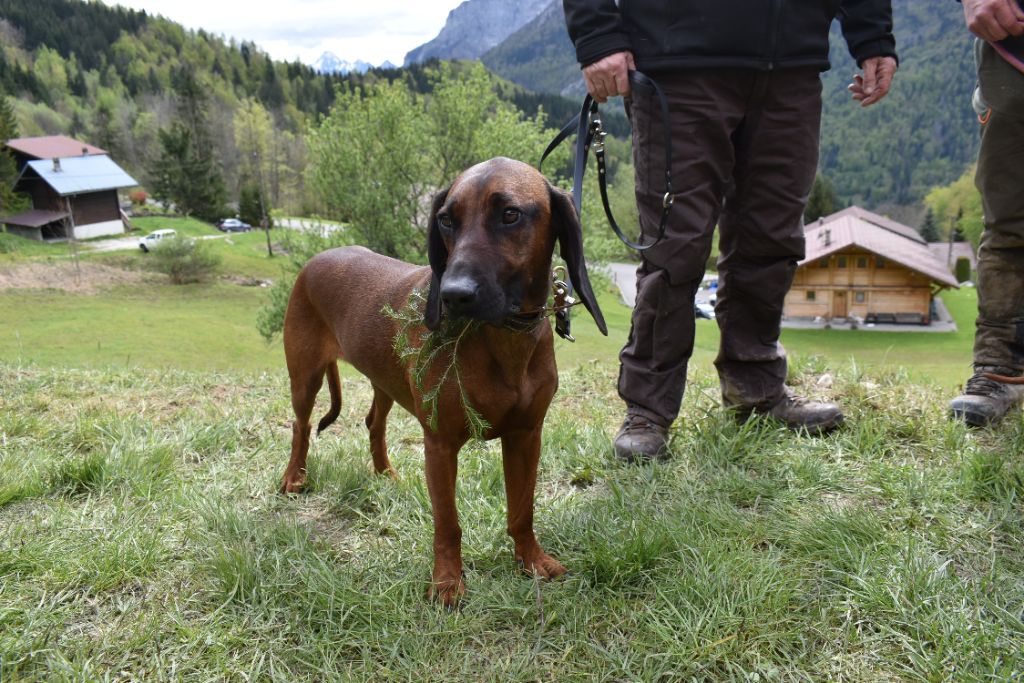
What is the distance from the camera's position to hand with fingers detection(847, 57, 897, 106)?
131 inches

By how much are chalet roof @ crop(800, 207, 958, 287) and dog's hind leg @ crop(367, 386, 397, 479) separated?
28.5 meters

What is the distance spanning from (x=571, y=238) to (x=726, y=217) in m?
1.66

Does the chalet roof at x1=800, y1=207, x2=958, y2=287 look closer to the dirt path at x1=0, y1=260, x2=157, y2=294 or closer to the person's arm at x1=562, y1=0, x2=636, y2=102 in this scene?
the dirt path at x1=0, y1=260, x2=157, y2=294

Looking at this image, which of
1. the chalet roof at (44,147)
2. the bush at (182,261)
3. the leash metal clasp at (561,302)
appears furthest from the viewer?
the chalet roof at (44,147)

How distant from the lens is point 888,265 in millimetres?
30812

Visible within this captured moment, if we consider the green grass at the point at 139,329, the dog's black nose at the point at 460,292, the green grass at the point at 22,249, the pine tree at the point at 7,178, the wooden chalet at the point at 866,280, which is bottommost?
the wooden chalet at the point at 866,280

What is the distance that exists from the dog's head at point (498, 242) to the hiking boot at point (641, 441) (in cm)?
128

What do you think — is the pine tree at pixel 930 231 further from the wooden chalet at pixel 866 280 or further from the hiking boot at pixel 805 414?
the hiking boot at pixel 805 414

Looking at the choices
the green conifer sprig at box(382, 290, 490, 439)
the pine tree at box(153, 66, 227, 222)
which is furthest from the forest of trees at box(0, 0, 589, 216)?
the green conifer sprig at box(382, 290, 490, 439)

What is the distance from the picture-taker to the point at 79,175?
109 feet

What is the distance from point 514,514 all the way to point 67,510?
81.4 inches

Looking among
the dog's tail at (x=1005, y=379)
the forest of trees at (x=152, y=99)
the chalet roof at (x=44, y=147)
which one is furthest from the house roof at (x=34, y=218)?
the dog's tail at (x=1005, y=379)

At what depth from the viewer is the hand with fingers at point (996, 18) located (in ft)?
9.33

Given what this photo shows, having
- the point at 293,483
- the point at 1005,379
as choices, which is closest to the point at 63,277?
the point at 293,483
